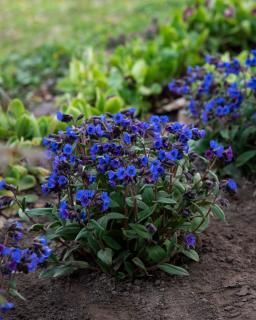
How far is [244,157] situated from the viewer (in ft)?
14.6

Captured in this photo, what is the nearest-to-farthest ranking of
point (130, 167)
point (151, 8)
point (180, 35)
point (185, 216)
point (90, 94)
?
point (130, 167), point (185, 216), point (90, 94), point (180, 35), point (151, 8)

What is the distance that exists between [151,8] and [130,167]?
6.51m

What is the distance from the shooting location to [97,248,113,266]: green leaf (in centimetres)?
312

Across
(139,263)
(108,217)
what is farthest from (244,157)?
(108,217)

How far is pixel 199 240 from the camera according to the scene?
355 centimetres

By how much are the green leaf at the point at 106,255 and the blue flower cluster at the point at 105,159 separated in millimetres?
201

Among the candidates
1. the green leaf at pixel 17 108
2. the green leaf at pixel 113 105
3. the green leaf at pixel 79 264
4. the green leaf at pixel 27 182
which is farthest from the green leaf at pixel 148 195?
the green leaf at pixel 17 108

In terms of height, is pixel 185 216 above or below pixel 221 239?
above

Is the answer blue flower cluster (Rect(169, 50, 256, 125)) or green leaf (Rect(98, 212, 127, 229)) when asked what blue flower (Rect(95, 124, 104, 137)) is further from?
blue flower cluster (Rect(169, 50, 256, 125))

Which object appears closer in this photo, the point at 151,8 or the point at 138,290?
the point at 138,290

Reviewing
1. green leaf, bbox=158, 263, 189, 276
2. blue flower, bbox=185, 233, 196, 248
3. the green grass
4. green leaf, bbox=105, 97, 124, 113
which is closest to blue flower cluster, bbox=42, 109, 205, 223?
blue flower, bbox=185, 233, 196, 248

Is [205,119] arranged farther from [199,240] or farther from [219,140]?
[199,240]

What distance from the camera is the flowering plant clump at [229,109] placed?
441cm

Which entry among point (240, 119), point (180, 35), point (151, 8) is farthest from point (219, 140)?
point (151, 8)
